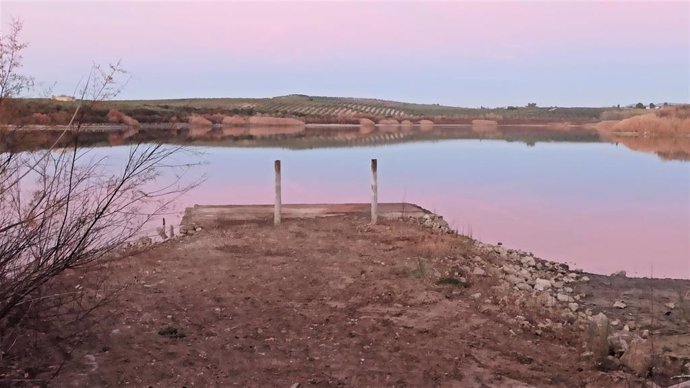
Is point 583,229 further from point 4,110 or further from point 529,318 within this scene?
point 4,110

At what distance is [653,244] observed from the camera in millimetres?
14383

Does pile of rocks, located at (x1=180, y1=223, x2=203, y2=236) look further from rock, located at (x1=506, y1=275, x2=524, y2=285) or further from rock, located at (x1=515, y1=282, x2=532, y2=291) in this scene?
rock, located at (x1=515, y1=282, x2=532, y2=291)

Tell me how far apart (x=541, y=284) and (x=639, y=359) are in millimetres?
3545

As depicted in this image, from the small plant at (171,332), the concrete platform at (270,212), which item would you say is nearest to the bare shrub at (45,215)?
the small plant at (171,332)

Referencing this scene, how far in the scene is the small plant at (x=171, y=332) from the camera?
6.10 metres

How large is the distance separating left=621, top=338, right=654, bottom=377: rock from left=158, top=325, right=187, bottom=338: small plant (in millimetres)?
4104

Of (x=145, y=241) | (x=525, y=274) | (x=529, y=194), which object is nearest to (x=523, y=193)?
(x=529, y=194)

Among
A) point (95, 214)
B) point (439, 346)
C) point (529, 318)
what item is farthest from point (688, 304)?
point (95, 214)

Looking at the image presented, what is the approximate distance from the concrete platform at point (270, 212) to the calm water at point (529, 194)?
174 centimetres

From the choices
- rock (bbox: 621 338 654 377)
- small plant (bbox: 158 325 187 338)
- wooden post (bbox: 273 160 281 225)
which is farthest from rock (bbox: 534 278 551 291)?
small plant (bbox: 158 325 187 338)

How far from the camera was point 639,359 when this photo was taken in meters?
5.85

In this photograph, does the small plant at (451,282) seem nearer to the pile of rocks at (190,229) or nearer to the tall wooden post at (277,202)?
the tall wooden post at (277,202)

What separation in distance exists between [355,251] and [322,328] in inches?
133

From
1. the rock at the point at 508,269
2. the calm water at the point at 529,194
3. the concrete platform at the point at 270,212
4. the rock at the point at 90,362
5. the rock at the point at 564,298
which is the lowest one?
the calm water at the point at 529,194
